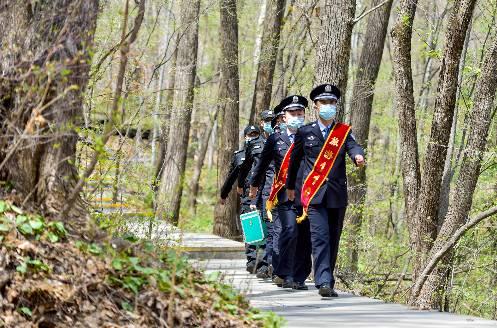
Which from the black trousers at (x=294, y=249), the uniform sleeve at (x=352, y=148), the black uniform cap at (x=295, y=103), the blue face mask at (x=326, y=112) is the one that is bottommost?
the black trousers at (x=294, y=249)

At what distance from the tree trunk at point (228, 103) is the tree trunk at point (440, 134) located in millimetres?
8981

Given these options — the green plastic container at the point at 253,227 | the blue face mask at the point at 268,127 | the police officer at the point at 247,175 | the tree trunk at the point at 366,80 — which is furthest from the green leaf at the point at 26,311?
the tree trunk at the point at 366,80

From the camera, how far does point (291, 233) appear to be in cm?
1266

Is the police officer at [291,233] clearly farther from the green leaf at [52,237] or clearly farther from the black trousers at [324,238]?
the green leaf at [52,237]

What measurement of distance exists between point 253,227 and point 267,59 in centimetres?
999

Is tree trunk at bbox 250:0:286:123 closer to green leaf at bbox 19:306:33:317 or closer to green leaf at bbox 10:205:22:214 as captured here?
green leaf at bbox 10:205:22:214

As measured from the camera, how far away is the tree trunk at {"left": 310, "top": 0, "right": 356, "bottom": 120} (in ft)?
50.9

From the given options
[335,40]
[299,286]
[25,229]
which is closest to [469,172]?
[335,40]

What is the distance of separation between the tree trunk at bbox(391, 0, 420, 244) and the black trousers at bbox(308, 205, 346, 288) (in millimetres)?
4285

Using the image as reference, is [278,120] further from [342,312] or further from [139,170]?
[342,312]

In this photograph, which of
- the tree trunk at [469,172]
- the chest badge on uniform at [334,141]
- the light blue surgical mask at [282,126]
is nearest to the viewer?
the chest badge on uniform at [334,141]

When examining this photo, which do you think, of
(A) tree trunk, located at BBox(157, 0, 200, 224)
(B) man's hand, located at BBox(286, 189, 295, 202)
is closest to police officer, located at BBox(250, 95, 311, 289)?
(B) man's hand, located at BBox(286, 189, 295, 202)

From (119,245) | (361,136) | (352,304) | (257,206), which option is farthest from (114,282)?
(361,136)

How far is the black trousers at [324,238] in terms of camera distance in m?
11.4
